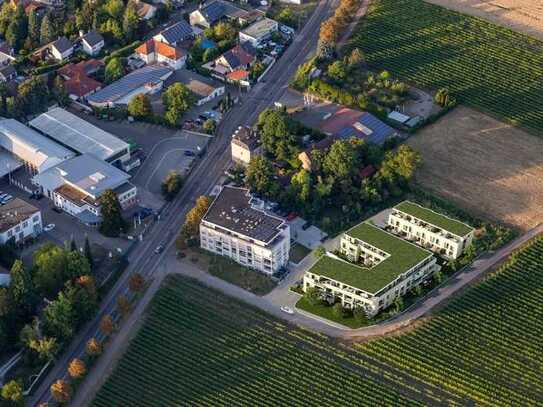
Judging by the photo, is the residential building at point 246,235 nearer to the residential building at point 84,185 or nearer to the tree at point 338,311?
the tree at point 338,311

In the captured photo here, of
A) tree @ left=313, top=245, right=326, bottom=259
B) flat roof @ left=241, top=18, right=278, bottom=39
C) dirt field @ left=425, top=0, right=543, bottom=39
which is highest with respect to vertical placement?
dirt field @ left=425, top=0, right=543, bottom=39

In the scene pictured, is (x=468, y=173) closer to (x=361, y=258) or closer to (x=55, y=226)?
(x=361, y=258)

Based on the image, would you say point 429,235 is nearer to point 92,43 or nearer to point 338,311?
point 338,311

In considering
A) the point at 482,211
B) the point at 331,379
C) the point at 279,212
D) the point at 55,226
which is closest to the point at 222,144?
the point at 279,212

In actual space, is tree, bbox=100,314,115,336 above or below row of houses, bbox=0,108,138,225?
below

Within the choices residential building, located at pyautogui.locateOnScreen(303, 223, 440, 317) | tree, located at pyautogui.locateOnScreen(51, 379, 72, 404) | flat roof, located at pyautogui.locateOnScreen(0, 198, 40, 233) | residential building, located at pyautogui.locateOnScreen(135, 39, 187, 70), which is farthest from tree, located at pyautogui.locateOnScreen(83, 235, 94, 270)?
residential building, located at pyautogui.locateOnScreen(135, 39, 187, 70)

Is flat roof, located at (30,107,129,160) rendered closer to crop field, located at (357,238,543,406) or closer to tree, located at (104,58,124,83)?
tree, located at (104,58,124,83)
